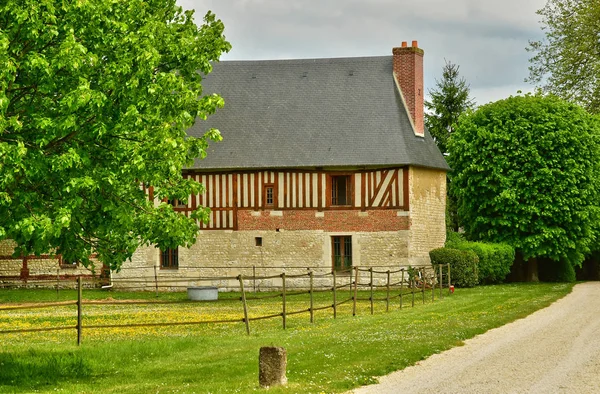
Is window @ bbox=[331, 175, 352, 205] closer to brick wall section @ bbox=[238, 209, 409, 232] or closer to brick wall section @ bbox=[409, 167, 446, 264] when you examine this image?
brick wall section @ bbox=[238, 209, 409, 232]

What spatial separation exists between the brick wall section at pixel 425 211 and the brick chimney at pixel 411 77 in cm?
201

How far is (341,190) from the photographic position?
40094 millimetres

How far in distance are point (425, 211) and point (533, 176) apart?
5333mm

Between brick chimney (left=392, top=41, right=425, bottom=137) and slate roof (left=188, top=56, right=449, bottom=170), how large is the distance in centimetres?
34

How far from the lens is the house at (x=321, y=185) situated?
3956 cm

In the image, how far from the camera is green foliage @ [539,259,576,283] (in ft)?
151

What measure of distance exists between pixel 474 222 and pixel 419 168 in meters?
5.01

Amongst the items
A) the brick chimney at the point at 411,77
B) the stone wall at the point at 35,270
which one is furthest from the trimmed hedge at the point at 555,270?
the stone wall at the point at 35,270

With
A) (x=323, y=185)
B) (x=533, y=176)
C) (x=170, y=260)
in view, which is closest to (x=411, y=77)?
(x=323, y=185)

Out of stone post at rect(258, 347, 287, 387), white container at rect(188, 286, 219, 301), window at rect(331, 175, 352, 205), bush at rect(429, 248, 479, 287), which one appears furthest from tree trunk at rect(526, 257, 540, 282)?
stone post at rect(258, 347, 287, 387)

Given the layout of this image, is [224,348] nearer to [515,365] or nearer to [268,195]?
[515,365]

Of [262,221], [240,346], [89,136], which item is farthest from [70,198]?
[262,221]

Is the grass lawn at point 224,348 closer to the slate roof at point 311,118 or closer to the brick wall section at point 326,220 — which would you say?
the brick wall section at point 326,220

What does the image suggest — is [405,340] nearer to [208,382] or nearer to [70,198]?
[208,382]
